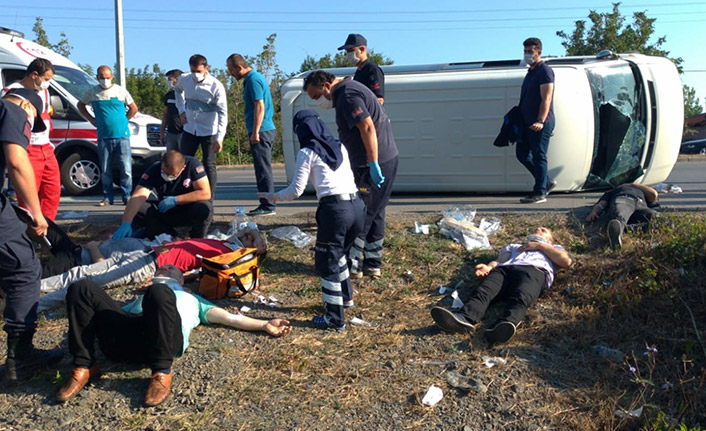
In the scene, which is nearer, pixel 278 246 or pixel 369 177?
pixel 369 177

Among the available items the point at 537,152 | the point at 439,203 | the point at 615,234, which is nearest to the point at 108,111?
the point at 439,203

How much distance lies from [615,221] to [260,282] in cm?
335

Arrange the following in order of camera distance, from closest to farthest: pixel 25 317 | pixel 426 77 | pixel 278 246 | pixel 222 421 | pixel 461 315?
pixel 222 421
pixel 25 317
pixel 461 315
pixel 278 246
pixel 426 77

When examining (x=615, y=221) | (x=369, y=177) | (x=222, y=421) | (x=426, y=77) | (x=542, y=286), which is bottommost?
(x=222, y=421)

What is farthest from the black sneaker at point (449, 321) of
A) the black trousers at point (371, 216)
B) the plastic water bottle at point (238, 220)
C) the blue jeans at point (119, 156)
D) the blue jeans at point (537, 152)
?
the blue jeans at point (119, 156)

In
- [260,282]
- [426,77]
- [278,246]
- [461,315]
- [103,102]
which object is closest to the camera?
[461,315]

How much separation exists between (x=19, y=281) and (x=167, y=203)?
7.62 feet

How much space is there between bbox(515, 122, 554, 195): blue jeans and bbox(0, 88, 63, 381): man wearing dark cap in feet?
19.0

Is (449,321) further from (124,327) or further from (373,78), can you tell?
(373,78)

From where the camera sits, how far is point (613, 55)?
9258mm

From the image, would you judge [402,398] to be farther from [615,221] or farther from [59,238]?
[59,238]

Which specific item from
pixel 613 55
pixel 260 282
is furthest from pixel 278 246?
pixel 613 55

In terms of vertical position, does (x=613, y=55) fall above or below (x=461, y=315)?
above

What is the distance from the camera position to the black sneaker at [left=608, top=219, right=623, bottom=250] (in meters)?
5.78
